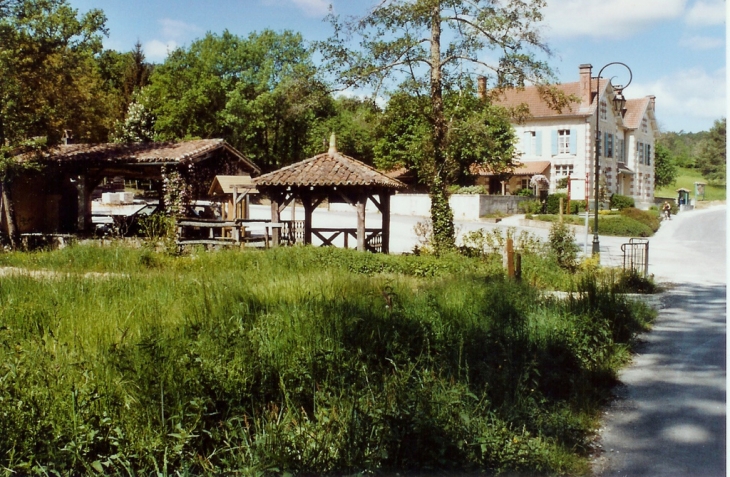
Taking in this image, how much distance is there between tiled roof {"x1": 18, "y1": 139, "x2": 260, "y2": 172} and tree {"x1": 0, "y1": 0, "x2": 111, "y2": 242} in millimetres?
1470

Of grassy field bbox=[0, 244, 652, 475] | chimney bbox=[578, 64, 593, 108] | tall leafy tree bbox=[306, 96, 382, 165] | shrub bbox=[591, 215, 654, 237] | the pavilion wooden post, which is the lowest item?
grassy field bbox=[0, 244, 652, 475]

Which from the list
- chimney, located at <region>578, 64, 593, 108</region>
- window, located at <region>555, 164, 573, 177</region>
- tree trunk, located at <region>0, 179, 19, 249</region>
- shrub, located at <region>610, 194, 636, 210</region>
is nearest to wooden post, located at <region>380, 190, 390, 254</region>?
chimney, located at <region>578, 64, 593, 108</region>

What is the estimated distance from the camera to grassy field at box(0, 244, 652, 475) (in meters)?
4.06

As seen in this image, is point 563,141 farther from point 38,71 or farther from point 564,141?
point 38,71

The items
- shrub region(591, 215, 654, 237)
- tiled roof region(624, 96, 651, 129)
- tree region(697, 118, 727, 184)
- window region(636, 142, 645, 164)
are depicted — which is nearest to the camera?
tree region(697, 118, 727, 184)

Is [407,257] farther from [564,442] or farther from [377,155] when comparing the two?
[377,155]

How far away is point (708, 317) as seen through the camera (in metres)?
9.43

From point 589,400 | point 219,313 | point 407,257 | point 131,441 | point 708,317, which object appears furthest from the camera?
point 407,257

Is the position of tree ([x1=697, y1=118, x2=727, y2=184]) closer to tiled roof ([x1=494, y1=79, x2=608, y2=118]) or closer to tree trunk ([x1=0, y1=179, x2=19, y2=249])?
tiled roof ([x1=494, y1=79, x2=608, y2=118])

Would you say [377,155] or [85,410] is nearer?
[85,410]

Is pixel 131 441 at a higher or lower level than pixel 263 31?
lower

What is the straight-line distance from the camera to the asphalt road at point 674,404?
14.6 ft

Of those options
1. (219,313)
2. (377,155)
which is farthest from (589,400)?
(377,155)

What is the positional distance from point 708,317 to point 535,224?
21.4m
